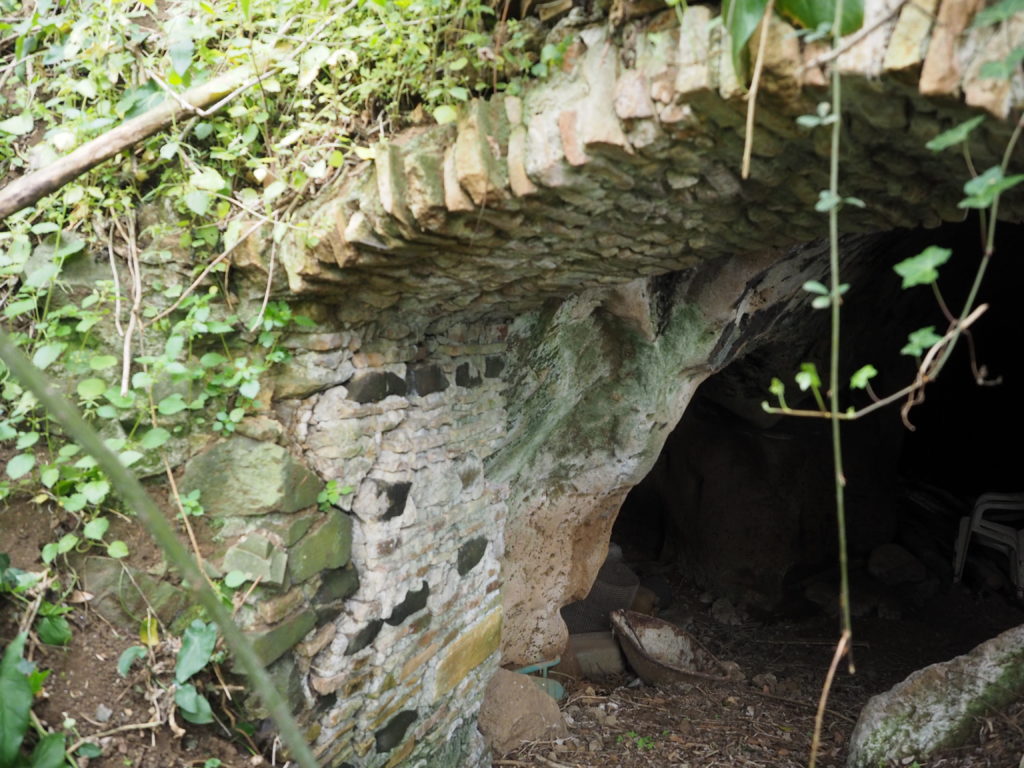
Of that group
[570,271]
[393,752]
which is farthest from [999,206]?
[393,752]

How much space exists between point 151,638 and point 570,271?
1.46 m

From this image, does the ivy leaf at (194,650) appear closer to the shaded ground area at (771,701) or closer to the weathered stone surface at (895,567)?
the shaded ground area at (771,701)

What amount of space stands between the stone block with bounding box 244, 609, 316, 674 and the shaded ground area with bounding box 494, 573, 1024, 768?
1.71m

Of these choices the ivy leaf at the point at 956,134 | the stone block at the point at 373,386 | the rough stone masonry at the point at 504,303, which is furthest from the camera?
the stone block at the point at 373,386

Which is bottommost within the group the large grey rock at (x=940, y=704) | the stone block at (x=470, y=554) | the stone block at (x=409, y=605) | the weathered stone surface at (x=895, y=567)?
the weathered stone surface at (x=895, y=567)

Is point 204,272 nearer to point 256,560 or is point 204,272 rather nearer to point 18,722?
point 256,560

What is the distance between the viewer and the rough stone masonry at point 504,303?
1.37m

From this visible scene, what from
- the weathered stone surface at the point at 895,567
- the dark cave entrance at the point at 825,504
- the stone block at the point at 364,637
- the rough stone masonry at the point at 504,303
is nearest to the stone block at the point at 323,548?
the rough stone masonry at the point at 504,303

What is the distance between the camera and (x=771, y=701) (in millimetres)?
4344

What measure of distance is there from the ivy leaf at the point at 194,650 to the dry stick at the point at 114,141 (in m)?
1.10

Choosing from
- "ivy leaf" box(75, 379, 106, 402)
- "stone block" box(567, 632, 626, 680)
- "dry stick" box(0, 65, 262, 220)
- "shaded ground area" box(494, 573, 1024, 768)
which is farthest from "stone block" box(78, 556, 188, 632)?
"stone block" box(567, 632, 626, 680)

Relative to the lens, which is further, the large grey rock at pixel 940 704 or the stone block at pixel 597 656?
the stone block at pixel 597 656

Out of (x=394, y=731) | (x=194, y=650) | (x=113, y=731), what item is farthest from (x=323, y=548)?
(x=394, y=731)

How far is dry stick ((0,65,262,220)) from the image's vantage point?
1838mm
